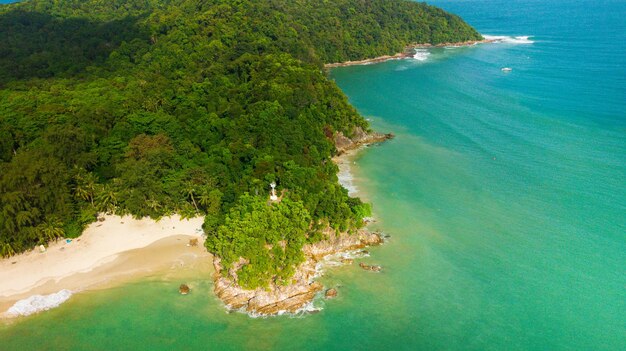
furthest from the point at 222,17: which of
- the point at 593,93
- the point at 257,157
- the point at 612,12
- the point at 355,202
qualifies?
the point at 612,12

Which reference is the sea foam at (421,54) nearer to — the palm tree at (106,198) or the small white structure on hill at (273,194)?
the small white structure on hill at (273,194)

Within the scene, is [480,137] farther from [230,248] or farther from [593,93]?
[230,248]

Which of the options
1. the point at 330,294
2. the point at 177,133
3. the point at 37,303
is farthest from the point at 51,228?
the point at 330,294

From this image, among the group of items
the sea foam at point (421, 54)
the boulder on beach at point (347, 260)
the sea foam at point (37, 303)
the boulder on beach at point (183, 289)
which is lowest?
the boulder on beach at point (347, 260)

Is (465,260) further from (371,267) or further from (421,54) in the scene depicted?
(421,54)

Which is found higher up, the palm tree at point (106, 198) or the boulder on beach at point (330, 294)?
the palm tree at point (106, 198)

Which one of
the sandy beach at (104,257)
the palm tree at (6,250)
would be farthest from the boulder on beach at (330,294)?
the palm tree at (6,250)
